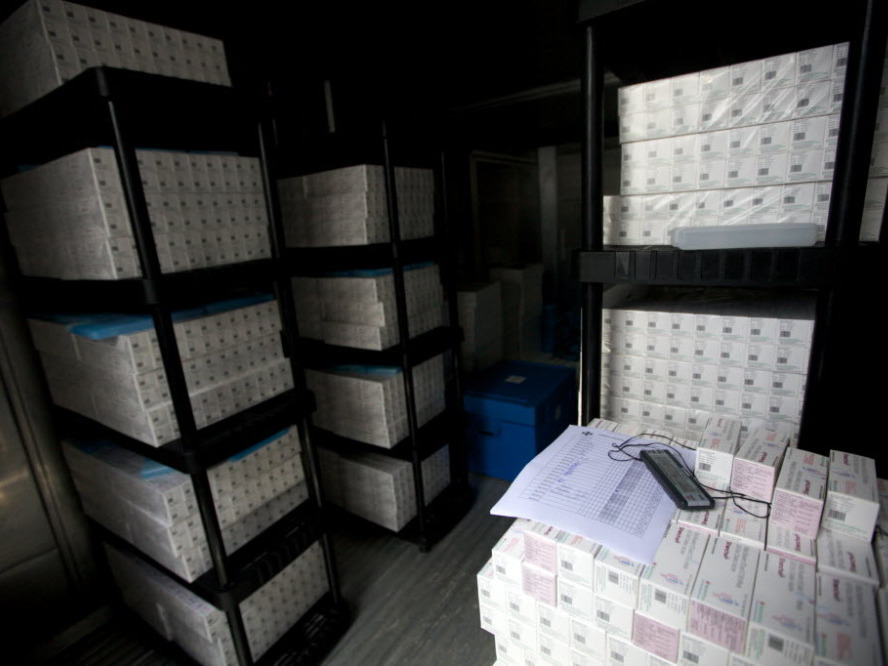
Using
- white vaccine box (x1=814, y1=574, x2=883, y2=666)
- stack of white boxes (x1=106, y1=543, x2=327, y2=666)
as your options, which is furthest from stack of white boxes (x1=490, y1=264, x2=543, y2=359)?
white vaccine box (x1=814, y1=574, x2=883, y2=666)

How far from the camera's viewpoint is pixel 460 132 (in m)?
4.04

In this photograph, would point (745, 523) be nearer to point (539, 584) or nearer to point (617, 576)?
point (617, 576)

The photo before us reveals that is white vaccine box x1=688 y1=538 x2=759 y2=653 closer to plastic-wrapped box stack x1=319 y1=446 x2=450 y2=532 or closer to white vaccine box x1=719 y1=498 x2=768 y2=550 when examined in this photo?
white vaccine box x1=719 y1=498 x2=768 y2=550

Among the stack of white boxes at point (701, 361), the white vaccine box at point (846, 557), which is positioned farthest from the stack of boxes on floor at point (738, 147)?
the white vaccine box at point (846, 557)

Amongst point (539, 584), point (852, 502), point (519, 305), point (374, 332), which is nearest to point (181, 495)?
point (374, 332)

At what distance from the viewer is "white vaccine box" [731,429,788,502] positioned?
939mm

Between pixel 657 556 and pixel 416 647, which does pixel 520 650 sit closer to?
pixel 657 556

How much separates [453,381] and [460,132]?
101 inches

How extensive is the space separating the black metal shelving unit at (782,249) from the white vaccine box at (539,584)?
572 mm

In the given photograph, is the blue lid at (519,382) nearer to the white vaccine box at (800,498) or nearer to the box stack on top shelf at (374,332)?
the box stack on top shelf at (374,332)

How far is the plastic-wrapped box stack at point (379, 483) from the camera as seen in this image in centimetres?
237

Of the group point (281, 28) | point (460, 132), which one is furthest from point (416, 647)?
point (460, 132)

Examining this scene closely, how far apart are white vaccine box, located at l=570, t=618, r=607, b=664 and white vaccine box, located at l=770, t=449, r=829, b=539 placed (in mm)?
426

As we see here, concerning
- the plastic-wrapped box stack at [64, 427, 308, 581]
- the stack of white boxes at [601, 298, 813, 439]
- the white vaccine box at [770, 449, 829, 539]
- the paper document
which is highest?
the stack of white boxes at [601, 298, 813, 439]
